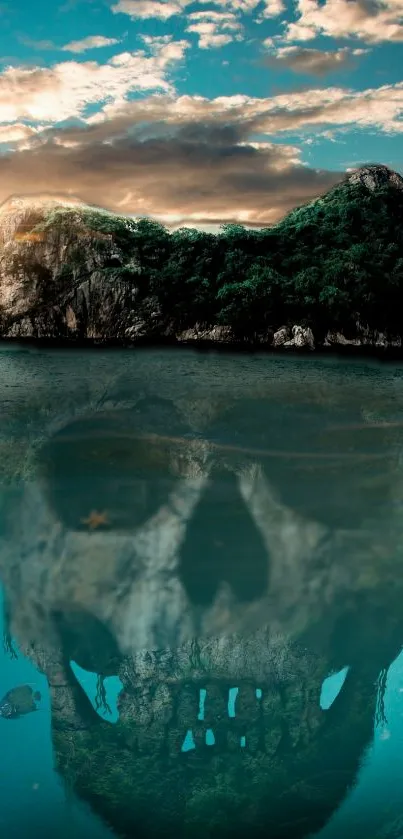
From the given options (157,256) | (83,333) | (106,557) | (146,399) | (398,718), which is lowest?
(398,718)

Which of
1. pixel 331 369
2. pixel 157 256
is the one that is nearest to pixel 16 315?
pixel 157 256

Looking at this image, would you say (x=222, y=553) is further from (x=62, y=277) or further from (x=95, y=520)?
(x=62, y=277)

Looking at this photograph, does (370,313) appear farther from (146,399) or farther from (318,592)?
(318,592)

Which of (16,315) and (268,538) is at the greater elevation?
(16,315)

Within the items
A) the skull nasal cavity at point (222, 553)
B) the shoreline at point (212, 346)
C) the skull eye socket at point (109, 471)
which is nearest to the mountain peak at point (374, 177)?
the shoreline at point (212, 346)

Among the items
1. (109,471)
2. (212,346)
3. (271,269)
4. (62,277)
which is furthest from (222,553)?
(62,277)

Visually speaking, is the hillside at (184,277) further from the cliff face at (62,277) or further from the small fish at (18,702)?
the small fish at (18,702)
